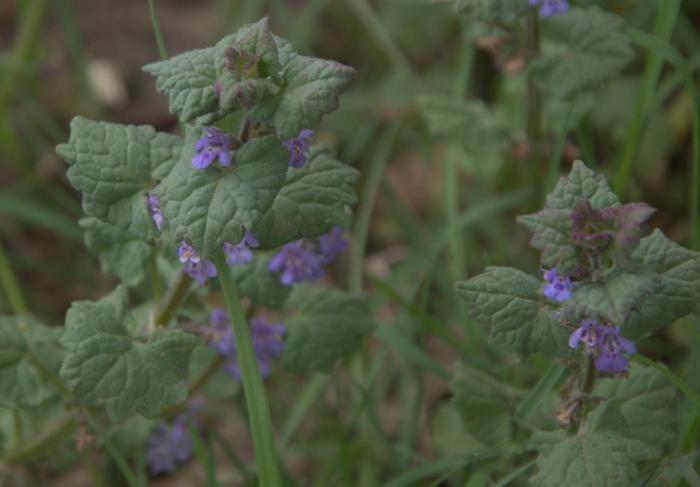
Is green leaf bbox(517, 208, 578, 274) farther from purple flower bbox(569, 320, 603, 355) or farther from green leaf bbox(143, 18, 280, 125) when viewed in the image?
green leaf bbox(143, 18, 280, 125)

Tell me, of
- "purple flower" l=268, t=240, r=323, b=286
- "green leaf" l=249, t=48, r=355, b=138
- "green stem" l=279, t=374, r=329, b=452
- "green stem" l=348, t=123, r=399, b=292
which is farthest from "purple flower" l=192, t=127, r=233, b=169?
"green stem" l=348, t=123, r=399, b=292

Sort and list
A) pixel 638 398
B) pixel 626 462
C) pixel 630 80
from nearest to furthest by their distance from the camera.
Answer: pixel 626 462 → pixel 638 398 → pixel 630 80

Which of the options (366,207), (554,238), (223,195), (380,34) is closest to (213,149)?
(223,195)

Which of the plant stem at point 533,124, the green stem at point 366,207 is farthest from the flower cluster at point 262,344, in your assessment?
the plant stem at point 533,124

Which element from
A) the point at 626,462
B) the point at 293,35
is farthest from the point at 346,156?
the point at 626,462

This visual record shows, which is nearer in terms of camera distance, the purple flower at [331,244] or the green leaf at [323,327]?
the purple flower at [331,244]

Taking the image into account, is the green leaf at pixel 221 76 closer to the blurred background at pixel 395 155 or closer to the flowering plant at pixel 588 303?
the flowering plant at pixel 588 303

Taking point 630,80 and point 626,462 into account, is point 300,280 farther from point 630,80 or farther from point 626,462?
point 630,80
